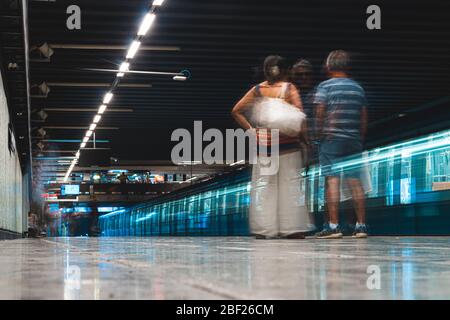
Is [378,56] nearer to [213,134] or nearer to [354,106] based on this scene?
[354,106]

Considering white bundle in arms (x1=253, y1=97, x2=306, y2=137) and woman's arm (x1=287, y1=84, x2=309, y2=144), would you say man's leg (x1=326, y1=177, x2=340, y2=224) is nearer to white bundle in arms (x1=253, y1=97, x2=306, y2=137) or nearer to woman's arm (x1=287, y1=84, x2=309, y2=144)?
woman's arm (x1=287, y1=84, x2=309, y2=144)

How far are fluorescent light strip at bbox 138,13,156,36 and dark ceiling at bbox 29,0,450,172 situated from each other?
0.39 ft

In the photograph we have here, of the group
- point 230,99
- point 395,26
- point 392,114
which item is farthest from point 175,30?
point 392,114

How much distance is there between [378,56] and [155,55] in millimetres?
5112

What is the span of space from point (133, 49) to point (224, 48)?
1999mm

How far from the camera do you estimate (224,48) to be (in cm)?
1509

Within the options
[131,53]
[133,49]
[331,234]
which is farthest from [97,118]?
[331,234]

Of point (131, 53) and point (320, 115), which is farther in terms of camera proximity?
point (131, 53)

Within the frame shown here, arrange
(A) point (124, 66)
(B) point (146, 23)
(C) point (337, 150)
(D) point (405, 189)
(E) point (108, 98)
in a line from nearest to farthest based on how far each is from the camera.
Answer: (C) point (337, 150) → (D) point (405, 189) → (B) point (146, 23) → (A) point (124, 66) → (E) point (108, 98)

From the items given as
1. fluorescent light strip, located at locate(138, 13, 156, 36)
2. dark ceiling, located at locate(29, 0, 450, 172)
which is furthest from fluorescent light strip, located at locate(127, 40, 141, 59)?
fluorescent light strip, located at locate(138, 13, 156, 36)

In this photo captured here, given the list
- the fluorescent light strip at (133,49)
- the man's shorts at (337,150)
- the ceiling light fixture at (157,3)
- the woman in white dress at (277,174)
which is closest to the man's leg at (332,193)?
the man's shorts at (337,150)

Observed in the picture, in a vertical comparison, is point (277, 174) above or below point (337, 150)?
below

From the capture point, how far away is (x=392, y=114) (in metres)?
23.8

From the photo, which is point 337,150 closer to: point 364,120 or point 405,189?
point 364,120
